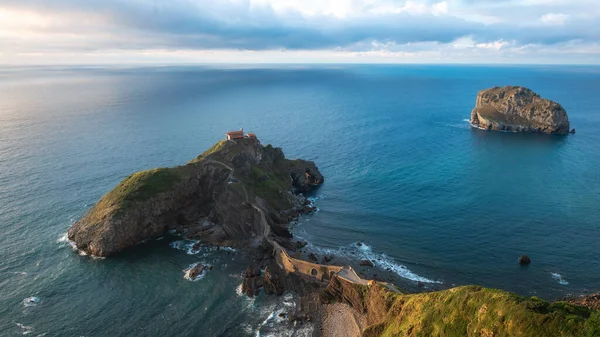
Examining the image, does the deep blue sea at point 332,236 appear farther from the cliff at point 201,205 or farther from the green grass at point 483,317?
the green grass at point 483,317

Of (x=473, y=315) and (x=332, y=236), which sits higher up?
(x=473, y=315)

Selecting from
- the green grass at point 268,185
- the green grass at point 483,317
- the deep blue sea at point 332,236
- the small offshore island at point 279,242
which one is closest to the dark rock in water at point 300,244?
the small offshore island at point 279,242

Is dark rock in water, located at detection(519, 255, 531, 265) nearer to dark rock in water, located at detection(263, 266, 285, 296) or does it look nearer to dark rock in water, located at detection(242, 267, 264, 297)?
dark rock in water, located at detection(263, 266, 285, 296)

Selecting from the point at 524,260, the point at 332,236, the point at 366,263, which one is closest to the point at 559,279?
the point at 524,260

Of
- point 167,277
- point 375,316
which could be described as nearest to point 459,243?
point 375,316

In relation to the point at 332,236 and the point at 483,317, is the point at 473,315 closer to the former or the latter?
the point at 483,317

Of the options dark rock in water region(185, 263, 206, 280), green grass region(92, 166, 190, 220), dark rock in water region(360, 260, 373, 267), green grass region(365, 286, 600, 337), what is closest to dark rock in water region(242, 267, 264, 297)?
dark rock in water region(185, 263, 206, 280)
